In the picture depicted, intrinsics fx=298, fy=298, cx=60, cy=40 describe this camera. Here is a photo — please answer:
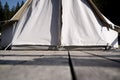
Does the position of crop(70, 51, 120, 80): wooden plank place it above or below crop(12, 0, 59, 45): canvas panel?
below

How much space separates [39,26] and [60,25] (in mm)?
676

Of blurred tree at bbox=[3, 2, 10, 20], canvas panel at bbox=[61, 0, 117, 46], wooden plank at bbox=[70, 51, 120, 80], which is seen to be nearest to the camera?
wooden plank at bbox=[70, 51, 120, 80]

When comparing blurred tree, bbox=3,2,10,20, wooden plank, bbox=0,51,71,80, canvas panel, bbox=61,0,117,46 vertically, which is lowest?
wooden plank, bbox=0,51,71,80

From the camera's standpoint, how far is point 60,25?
31.5ft

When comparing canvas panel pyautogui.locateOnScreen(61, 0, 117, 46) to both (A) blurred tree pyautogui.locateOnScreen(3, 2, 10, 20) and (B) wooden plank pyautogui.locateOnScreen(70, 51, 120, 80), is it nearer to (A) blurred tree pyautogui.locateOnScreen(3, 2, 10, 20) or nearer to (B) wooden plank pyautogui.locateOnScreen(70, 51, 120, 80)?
(B) wooden plank pyautogui.locateOnScreen(70, 51, 120, 80)

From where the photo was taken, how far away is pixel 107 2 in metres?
36.4

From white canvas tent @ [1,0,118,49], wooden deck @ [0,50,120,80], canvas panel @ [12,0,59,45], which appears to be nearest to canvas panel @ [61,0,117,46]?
white canvas tent @ [1,0,118,49]

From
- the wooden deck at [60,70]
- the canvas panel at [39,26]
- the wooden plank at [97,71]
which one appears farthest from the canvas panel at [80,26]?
the wooden plank at [97,71]

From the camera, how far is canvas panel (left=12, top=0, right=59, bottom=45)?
9.56m

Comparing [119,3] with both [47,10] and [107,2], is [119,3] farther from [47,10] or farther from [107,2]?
[47,10]

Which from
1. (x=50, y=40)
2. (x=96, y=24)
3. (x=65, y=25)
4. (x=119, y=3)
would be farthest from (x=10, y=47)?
(x=119, y=3)

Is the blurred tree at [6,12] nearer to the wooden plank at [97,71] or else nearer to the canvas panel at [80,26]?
the canvas panel at [80,26]

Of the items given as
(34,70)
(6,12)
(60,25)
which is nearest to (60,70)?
(34,70)

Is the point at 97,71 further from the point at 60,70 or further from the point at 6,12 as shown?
the point at 6,12
